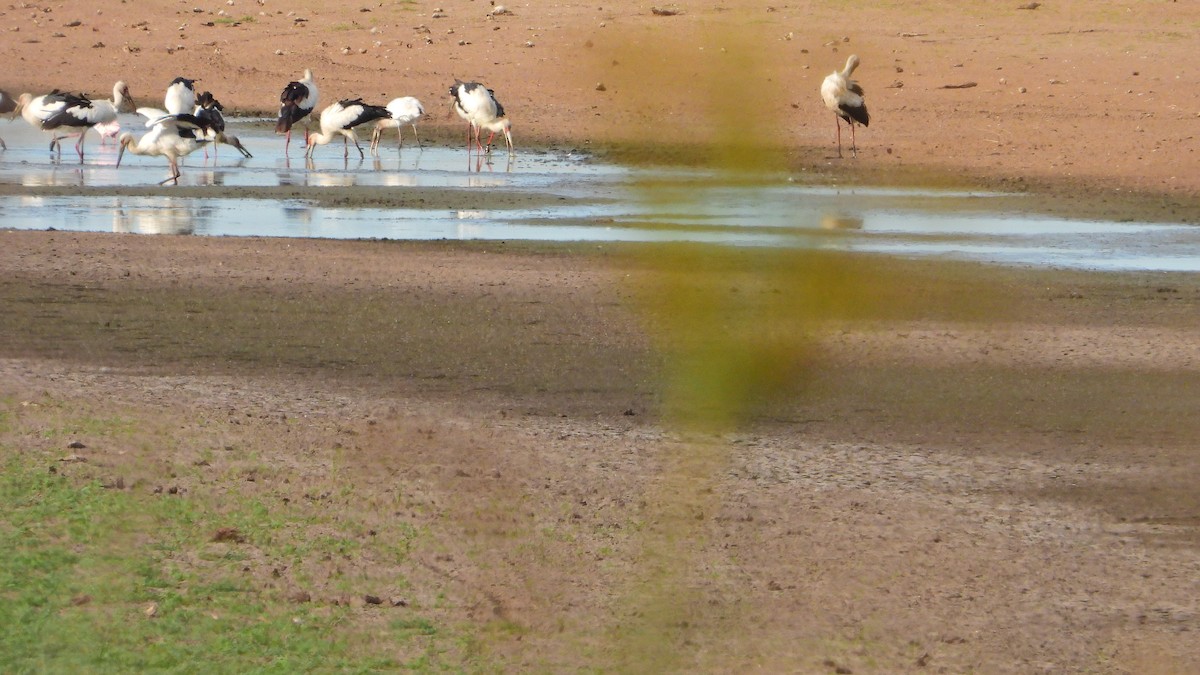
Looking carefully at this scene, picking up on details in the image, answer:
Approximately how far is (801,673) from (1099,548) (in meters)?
2.03

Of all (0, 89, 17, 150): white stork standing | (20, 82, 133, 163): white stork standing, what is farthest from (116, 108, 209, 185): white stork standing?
(0, 89, 17, 150): white stork standing

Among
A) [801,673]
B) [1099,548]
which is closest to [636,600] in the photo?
[801,673]

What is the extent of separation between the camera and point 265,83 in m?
29.7

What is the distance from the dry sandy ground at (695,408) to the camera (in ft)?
6.70

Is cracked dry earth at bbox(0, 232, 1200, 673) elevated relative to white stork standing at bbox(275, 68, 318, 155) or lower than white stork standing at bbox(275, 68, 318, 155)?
elevated

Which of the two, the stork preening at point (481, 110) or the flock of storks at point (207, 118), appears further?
the stork preening at point (481, 110)

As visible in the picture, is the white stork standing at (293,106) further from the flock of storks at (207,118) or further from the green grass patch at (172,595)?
the green grass patch at (172,595)

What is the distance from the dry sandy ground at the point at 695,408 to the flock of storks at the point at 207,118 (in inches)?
238

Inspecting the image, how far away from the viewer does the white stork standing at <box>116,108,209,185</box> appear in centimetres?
2034

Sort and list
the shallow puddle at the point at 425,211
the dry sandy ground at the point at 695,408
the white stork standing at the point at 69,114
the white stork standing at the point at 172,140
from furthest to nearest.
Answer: the white stork standing at the point at 69,114, the white stork standing at the point at 172,140, the shallow puddle at the point at 425,211, the dry sandy ground at the point at 695,408

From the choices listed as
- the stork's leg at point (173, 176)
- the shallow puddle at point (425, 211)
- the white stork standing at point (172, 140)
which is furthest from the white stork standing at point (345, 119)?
the stork's leg at point (173, 176)

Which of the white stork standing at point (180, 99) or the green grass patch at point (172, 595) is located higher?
the green grass patch at point (172, 595)

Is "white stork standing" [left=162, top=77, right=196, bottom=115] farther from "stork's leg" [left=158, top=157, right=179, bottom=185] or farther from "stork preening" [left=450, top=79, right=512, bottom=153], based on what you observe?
"stork's leg" [left=158, top=157, right=179, bottom=185]

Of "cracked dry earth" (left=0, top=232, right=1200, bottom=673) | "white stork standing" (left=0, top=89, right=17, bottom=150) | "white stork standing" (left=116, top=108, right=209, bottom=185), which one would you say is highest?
"cracked dry earth" (left=0, top=232, right=1200, bottom=673)
